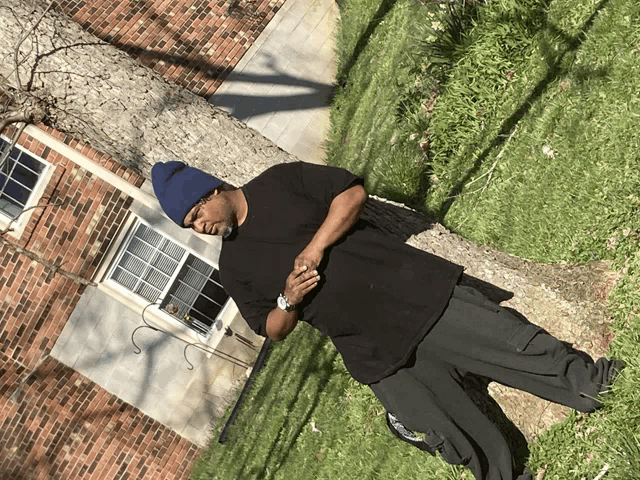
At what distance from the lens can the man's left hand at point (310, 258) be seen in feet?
11.2

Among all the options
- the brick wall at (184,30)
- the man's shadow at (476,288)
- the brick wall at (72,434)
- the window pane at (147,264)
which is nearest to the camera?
the man's shadow at (476,288)

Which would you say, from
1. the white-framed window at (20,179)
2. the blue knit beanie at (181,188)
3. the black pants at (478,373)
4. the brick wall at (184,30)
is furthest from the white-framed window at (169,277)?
the black pants at (478,373)

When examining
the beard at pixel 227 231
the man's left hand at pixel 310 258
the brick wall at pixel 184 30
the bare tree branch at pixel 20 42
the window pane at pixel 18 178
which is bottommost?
the window pane at pixel 18 178

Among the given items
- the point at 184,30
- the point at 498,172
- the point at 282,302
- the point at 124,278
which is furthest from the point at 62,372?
the point at 282,302

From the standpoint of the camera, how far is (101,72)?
15.3 feet

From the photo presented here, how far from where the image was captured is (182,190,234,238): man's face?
3.52 m

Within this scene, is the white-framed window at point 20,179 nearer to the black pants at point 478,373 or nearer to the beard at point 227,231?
the beard at point 227,231

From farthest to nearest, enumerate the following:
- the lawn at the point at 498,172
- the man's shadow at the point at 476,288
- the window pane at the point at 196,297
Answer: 1. the window pane at the point at 196,297
2. the man's shadow at the point at 476,288
3. the lawn at the point at 498,172

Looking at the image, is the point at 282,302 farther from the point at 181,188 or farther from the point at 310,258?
the point at 181,188

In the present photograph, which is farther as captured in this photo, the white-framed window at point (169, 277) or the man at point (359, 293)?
the white-framed window at point (169, 277)

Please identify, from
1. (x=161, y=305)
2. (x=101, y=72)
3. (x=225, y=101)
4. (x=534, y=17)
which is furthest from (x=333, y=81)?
(x=101, y=72)

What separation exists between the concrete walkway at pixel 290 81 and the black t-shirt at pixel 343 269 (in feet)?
20.0

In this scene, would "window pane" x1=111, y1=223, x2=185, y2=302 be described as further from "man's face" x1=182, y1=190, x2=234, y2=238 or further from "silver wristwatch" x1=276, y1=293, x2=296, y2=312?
"silver wristwatch" x1=276, y1=293, x2=296, y2=312

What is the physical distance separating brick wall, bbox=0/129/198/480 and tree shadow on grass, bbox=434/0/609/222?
16.5 feet
